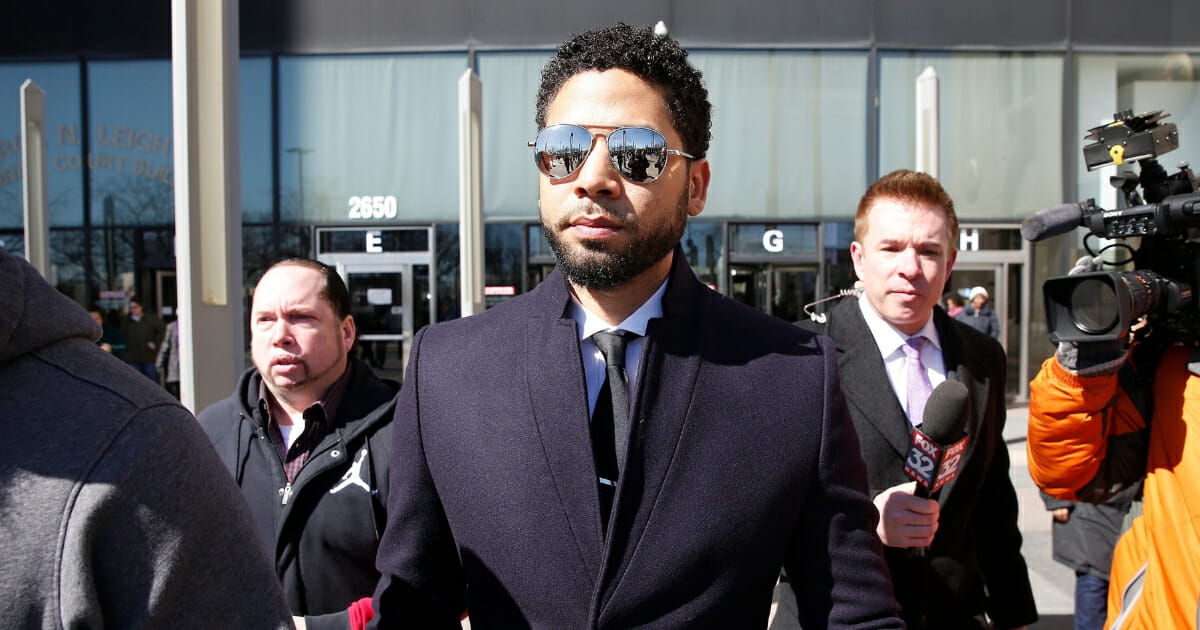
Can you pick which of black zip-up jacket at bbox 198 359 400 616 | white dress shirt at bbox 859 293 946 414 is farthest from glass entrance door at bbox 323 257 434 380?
white dress shirt at bbox 859 293 946 414

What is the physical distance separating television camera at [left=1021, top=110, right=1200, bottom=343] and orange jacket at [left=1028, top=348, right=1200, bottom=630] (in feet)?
0.40

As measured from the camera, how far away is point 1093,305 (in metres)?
1.96

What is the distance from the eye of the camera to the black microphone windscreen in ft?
5.48

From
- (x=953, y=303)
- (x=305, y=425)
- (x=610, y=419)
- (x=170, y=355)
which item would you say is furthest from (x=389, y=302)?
(x=610, y=419)

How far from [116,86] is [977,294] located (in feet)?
42.5

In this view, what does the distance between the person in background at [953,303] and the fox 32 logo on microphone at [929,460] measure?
34.0 feet

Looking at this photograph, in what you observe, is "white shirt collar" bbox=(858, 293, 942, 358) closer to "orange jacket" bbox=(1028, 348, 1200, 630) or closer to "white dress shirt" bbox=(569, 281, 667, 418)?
"orange jacket" bbox=(1028, 348, 1200, 630)

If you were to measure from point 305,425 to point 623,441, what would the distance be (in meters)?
1.48

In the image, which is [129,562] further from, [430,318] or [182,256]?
[430,318]

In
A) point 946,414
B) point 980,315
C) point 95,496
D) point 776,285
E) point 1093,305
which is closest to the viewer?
point 95,496

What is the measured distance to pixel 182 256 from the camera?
11.4 ft

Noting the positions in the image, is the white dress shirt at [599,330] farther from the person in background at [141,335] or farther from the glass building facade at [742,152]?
the person in background at [141,335]

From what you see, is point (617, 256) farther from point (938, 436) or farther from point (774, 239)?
point (774, 239)

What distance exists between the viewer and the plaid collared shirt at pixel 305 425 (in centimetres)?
251
